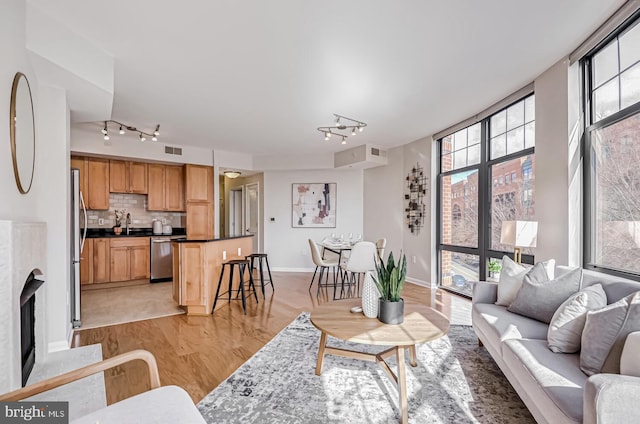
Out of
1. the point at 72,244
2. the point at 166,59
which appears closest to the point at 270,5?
the point at 166,59

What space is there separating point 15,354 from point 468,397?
102 inches

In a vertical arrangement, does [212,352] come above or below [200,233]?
below

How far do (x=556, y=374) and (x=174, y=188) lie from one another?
6482 mm

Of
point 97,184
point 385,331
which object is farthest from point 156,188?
point 385,331

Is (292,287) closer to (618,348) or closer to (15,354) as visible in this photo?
(15,354)

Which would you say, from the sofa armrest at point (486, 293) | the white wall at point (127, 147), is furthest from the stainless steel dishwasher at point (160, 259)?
the sofa armrest at point (486, 293)

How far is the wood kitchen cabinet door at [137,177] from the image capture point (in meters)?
5.91

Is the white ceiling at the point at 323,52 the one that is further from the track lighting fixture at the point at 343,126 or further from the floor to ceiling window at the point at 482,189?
the floor to ceiling window at the point at 482,189

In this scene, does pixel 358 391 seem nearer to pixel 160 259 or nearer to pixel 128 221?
pixel 160 259

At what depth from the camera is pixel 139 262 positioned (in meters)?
5.81

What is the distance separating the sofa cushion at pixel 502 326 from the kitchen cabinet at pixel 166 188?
5.78m

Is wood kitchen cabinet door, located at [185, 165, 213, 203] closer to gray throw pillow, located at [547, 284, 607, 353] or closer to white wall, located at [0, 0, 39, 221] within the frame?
white wall, located at [0, 0, 39, 221]

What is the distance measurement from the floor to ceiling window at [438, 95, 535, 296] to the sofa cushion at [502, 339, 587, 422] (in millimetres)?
2075

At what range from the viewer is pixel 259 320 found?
11.9 feet
